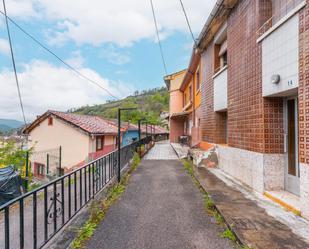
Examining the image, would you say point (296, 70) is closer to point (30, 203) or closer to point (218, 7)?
point (218, 7)

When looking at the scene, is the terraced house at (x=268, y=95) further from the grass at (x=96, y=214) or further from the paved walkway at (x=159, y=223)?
the grass at (x=96, y=214)

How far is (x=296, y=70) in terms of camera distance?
3977mm

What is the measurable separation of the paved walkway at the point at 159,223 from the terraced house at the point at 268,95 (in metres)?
1.67

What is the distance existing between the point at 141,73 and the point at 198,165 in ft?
64.2

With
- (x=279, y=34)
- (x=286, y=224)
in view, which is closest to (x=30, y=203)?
(x=286, y=224)

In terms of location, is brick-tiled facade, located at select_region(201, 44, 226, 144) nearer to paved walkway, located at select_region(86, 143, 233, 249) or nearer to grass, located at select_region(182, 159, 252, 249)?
grass, located at select_region(182, 159, 252, 249)

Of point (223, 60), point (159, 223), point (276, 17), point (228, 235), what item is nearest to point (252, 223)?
point (228, 235)

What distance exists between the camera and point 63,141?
16.2m

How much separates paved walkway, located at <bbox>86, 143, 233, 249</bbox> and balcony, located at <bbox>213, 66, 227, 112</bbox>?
11.5ft

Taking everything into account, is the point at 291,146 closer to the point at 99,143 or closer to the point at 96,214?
the point at 96,214

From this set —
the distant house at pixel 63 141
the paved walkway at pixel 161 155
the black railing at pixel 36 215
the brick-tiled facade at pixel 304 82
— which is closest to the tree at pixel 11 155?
the distant house at pixel 63 141

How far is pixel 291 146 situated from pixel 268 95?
1.20 meters

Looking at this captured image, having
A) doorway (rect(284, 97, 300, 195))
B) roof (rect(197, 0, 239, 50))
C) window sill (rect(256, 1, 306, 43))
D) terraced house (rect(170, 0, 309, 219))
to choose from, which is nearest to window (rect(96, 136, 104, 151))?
roof (rect(197, 0, 239, 50))

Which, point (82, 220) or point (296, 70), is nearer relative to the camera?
point (82, 220)
